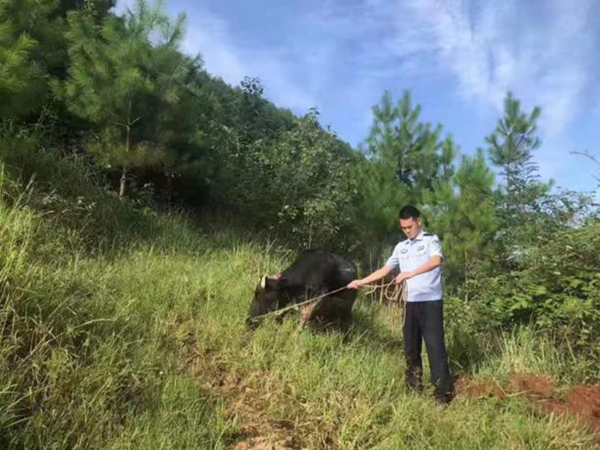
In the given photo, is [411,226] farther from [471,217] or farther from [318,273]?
[471,217]

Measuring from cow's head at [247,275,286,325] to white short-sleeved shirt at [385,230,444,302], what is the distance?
5.07 feet

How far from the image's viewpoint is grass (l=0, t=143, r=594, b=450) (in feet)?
12.2

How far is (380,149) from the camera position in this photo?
1452 centimetres

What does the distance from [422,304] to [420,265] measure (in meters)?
0.38

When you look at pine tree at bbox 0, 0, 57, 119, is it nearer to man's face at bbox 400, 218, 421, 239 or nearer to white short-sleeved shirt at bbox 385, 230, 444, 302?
man's face at bbox 400, 218, 421, 239

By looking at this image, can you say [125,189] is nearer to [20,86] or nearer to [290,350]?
Answer: [20,86]

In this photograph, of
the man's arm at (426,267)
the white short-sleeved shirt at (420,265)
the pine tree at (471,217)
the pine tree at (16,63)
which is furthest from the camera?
the pine tree at (471,217)

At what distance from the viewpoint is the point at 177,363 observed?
470 centimetres

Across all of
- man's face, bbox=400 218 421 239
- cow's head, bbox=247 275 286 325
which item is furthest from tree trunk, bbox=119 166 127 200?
man's face, bbox=400 218 421 239

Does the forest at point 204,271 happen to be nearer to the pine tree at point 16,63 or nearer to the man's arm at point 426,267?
the pine tree at point 16,63

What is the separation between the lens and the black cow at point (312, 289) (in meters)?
6.30

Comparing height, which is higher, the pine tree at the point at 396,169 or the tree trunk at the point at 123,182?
the pine tree at the point at 396,169

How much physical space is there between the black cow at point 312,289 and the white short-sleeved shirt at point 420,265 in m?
1.27

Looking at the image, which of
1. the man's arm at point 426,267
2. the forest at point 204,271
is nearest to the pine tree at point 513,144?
the forest at point 204,271
